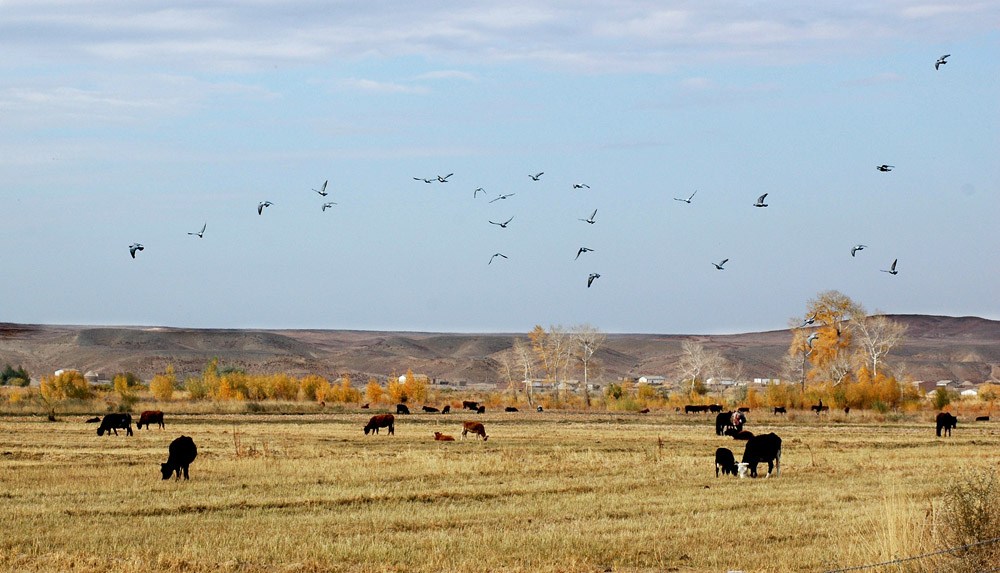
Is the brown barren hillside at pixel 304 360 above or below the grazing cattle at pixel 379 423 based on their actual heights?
above

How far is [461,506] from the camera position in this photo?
19.4 meters

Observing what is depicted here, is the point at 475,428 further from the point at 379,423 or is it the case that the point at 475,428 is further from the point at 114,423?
the point at 114,423

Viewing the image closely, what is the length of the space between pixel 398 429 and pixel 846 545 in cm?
3359

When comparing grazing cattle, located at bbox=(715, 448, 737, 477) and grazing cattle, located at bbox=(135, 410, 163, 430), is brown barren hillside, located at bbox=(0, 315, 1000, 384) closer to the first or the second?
grazing cattle, located at bbox=(135, 410, 163, 430)

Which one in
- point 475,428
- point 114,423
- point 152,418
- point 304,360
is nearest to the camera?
point 475,428

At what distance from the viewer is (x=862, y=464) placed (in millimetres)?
27672

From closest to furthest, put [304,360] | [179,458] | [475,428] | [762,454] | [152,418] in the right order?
[179,458]
[762,454]
[475,428]
[152,418]
[304,360]

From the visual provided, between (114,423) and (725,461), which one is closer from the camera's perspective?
(725,461)

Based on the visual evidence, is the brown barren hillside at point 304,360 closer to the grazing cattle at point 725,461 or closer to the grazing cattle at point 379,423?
the grazing cattle at point 379,423

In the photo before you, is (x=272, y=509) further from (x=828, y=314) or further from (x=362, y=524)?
(x=828, y=314)

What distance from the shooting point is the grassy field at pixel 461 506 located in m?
14.1

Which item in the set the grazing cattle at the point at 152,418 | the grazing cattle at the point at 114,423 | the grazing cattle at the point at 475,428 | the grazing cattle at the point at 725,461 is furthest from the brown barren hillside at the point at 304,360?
the grazing cattle at the point at 725,461

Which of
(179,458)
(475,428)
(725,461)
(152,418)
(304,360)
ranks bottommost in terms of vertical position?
(152,418)

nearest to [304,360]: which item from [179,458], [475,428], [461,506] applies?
[475,428]
